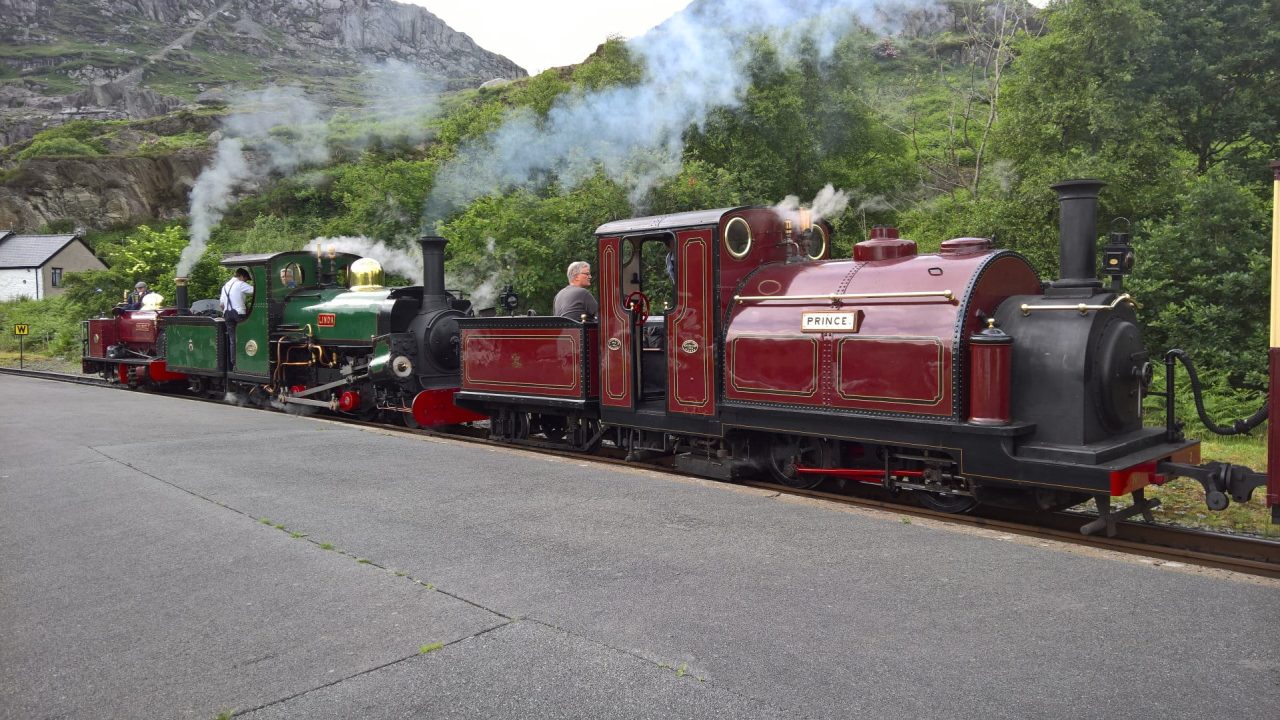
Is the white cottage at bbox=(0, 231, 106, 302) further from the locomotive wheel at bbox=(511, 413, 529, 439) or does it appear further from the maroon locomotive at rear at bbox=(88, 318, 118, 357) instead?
the locomotive wheel at bbox=(511, 413, 529, 439)

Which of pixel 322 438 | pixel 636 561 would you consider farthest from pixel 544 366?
pixel 636 561

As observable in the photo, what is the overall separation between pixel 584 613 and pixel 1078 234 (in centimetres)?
431

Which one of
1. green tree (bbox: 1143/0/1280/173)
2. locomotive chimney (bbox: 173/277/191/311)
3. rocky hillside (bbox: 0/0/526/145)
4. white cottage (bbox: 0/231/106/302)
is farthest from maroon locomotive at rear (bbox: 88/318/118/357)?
rocky hillside (bbox: 0/0/526/145)

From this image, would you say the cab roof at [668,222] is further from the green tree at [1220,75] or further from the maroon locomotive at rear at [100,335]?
the maroon locomotive at rear at [100,335]

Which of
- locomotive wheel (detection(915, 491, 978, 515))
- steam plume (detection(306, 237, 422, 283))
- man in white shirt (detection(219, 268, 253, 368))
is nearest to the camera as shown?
locomotive wheel (detection(915, 491, 978, 515))

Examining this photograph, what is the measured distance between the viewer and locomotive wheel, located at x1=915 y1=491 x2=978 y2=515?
21.1 feet

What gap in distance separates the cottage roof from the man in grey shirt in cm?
5167

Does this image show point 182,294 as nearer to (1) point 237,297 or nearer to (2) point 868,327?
(1) point 237,297

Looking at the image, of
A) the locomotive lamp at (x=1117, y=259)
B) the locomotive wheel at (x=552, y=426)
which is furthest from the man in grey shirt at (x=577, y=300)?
the locomotive lamp at (x=1117, y=259)

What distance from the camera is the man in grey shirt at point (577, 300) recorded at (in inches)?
360

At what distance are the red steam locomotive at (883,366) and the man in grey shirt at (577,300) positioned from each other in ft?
0.60

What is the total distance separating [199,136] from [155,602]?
249 feet

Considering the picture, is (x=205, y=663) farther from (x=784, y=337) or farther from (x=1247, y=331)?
(x=1247, y=331)

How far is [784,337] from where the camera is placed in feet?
23.1
